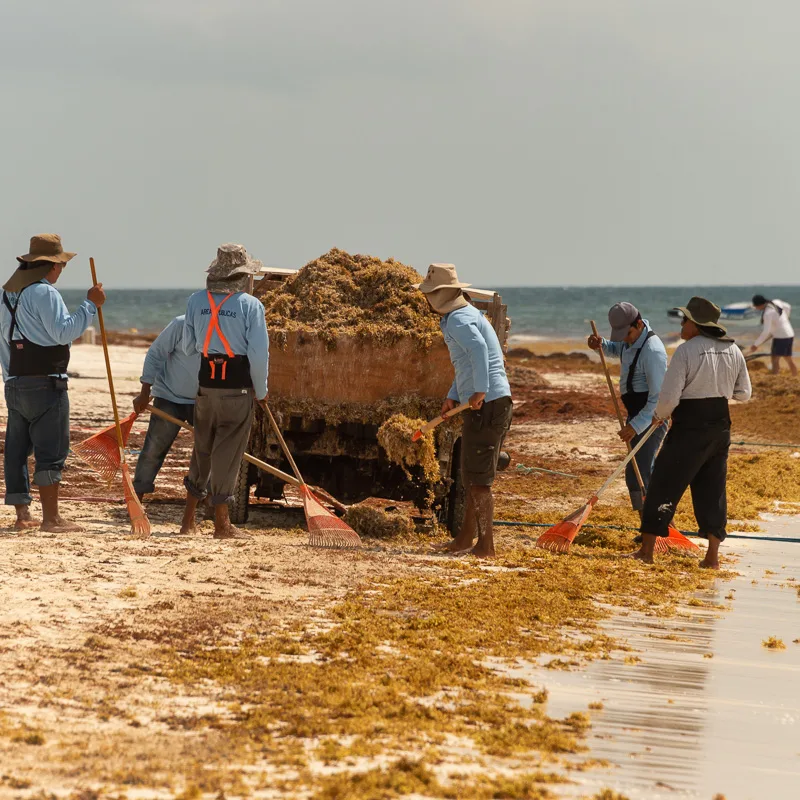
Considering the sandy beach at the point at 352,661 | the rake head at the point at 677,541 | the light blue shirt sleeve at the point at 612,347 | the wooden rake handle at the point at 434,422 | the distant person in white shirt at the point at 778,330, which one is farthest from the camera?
the distant person in white shirt at the point at 778,330

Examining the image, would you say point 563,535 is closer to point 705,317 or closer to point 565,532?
point 565,532

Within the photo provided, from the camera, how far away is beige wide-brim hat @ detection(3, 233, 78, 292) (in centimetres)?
747

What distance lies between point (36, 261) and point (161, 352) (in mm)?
1217

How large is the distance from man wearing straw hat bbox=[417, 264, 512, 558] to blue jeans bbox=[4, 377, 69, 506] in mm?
2573

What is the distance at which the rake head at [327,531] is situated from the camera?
770 cm

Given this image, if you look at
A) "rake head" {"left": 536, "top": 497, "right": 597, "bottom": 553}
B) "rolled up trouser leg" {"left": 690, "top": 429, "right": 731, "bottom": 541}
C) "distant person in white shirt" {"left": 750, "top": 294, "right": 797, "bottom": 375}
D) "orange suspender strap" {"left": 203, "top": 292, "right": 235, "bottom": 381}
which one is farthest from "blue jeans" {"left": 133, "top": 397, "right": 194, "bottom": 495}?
"distant person in white shirt" {"left": 750, "top": 294, "right": 797, "bottom": 375}

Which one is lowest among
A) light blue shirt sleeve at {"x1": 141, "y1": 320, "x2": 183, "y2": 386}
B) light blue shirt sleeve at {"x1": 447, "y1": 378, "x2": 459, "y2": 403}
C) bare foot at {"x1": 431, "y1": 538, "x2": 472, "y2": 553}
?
bare foot at {"x1": 431, "y1": 538, "x2": 472, "y2": 553}

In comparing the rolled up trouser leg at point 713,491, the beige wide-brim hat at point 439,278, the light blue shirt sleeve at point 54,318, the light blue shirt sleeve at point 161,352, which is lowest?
the rolled up trouser leg at point 713,491

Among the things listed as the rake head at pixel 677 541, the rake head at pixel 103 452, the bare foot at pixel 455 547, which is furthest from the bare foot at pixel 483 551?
the rake head at pixel 103 452

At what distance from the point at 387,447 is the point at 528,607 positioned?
6.37 feet

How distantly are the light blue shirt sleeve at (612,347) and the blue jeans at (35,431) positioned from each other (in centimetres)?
417

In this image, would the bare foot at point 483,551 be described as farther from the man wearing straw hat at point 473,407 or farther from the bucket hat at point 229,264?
the bucket hat at point 229,264

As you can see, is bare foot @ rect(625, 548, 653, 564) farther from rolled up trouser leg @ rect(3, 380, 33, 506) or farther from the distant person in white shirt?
the distant person in white shirt

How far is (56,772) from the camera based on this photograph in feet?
12.1
